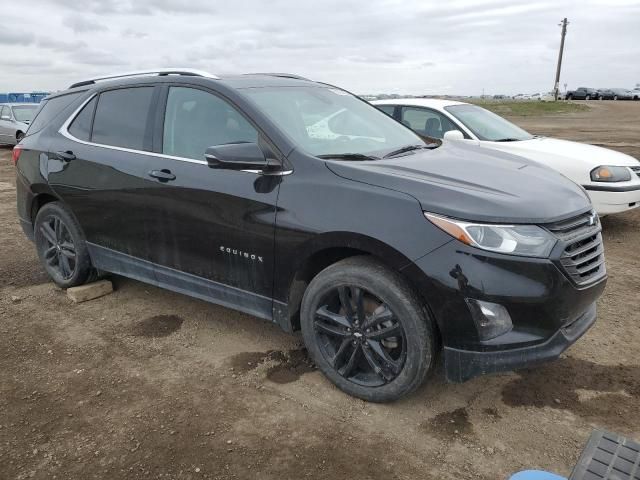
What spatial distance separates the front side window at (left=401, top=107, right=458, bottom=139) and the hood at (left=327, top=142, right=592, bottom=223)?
3.45 metres

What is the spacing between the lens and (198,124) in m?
3.58

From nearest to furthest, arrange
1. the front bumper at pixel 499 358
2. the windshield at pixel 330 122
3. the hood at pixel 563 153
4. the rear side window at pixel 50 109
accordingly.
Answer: the front bumper at pixel 499 358, the windshield at pixel 330 122, the rear side window at pixel 50 109, the hood at pixel 563 153

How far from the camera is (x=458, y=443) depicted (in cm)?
269

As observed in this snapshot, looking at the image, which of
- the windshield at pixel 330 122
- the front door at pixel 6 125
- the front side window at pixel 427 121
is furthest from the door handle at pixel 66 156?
the front door at pixel 6 125

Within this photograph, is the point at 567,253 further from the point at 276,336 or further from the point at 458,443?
the point at 276,336

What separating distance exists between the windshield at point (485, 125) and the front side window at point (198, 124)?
159 inches

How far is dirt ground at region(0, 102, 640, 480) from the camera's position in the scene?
2.56 meters

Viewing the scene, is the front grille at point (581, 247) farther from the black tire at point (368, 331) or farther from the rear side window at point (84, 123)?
the rear side window at point (84, 123)

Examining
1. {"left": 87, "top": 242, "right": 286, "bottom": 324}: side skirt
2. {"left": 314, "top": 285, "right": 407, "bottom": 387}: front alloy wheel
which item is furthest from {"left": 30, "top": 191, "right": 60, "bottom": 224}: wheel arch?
{"left": 314, "top": 285, "right": 407, "bottom": 387}: front alloy wheel

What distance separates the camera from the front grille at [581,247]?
→ 2645mm

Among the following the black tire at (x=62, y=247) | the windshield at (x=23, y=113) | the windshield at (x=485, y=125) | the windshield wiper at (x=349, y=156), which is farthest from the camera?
the windshield at (x=23, y=113)

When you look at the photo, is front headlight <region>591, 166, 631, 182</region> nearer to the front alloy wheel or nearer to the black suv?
the black suv

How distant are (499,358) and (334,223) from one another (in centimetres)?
107

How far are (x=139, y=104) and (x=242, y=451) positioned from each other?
2.60 meters
